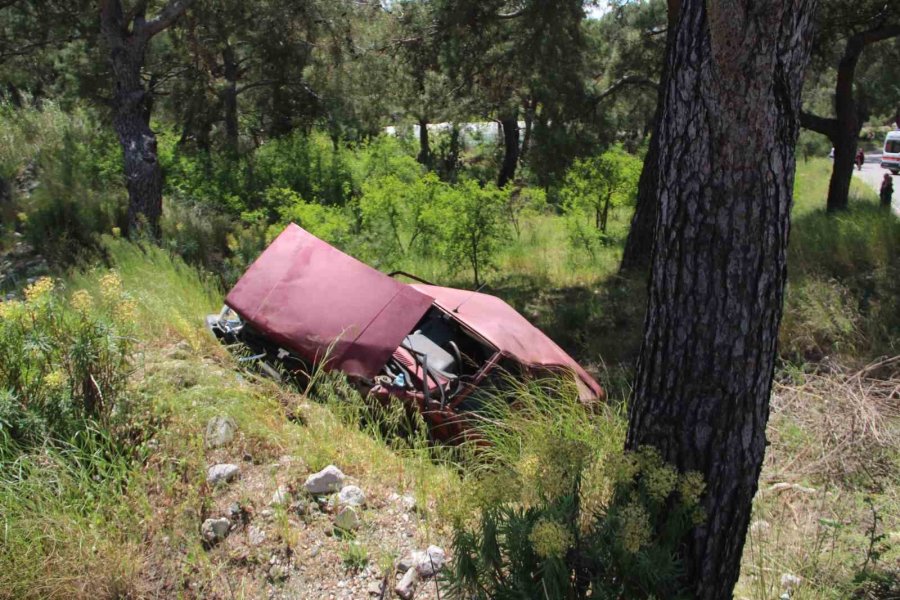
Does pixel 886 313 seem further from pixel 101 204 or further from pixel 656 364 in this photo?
pixel 101 204

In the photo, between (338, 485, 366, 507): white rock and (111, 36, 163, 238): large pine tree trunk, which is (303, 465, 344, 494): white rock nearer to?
(338, 485, 366, 507): white rock

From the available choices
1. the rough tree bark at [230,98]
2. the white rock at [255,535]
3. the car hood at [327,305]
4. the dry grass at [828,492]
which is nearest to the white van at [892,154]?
the rough tree bark at [230,98]

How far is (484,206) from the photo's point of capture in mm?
11016

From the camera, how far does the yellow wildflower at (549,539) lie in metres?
2.35

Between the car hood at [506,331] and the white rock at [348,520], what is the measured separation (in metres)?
2.34

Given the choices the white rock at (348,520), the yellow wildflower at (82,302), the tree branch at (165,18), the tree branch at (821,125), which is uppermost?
the tree branch at (165,18)

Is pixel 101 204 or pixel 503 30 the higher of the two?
pixel 503 30

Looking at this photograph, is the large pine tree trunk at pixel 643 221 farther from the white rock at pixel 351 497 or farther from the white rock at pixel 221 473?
the white rock at pixel 221 473

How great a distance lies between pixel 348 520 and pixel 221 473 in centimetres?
77

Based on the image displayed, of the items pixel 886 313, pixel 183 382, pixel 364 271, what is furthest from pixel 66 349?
pixel 886 313

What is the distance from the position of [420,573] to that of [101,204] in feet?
32.2

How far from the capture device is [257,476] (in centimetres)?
397

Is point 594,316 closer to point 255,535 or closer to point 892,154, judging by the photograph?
point 255,535

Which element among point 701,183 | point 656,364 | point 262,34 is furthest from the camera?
point 262,34
